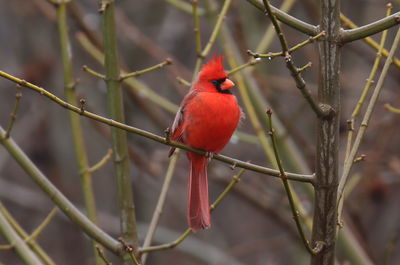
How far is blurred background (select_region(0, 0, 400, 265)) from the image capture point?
536cm

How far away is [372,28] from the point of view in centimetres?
224

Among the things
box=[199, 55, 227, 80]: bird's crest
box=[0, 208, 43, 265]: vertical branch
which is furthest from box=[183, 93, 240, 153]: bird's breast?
box=[0, 208, 43, 265]: vertical branch

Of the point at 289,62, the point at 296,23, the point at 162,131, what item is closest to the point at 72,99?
the point at 296,23

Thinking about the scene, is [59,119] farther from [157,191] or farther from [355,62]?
[355,62]

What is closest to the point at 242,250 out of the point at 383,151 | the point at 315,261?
the point at 383,151

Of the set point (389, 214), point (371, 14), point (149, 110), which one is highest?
point (371, 14)

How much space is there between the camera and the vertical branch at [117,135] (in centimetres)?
303

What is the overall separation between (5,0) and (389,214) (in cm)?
428

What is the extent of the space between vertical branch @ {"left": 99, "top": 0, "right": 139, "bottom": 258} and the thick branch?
3.52ft

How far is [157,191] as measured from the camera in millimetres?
7289

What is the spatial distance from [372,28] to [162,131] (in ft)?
11.1

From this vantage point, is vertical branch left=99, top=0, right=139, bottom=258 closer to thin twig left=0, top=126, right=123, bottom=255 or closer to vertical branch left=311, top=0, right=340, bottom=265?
thin twig left=0, top=126, right=123, bottom=255

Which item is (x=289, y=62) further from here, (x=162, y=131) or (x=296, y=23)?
(x=162, y=131)

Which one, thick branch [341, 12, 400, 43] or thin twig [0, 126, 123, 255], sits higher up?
thick branch [341, 12, 400, 43]
